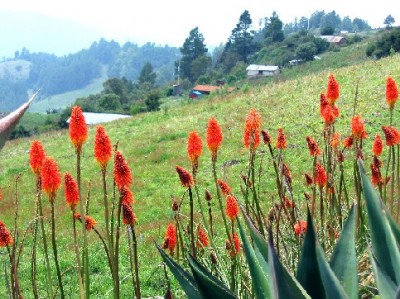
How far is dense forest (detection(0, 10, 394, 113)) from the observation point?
2283 inches

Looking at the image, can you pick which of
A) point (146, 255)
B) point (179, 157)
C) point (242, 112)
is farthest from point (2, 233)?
point (242, 112)

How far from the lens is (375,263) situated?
1.19 meters

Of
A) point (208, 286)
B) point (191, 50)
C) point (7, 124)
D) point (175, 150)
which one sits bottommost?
Result: point (175, 150)

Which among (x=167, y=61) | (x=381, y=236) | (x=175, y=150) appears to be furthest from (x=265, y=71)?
(x=167, y=61)

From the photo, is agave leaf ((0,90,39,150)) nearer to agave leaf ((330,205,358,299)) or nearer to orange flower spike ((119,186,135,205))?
agave leaf ((330,205,358,299))

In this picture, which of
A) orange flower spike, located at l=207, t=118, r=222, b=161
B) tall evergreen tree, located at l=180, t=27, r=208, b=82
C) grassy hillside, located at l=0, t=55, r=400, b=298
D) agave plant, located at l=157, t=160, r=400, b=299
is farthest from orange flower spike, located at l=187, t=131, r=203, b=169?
tall evergreen tree, located at l=180, t=27, r=208, b=82

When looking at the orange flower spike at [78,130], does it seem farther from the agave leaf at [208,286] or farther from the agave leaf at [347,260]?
the agave leaf at [347,260]

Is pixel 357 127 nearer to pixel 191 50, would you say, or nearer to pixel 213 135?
pixel 213 135

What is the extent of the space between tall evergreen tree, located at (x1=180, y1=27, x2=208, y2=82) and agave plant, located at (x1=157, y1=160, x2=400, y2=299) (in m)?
71.0

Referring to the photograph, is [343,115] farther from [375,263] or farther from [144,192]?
[375,263]

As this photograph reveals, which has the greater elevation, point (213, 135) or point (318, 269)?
point (213, 135)

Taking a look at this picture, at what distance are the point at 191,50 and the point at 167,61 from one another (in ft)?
244

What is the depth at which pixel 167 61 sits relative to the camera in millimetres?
146250

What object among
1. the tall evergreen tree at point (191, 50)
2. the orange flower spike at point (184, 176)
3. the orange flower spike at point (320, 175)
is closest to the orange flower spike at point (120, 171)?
the orange flower spike at point (184, 176)
